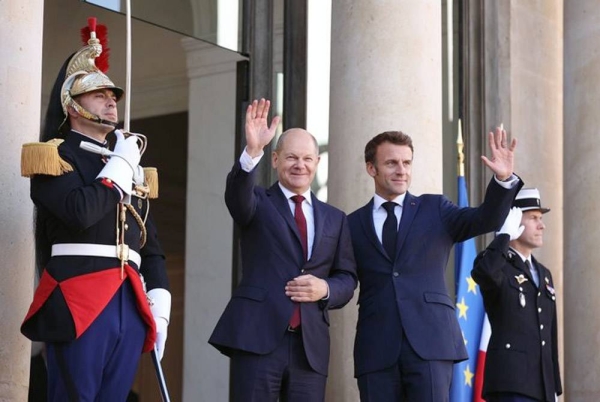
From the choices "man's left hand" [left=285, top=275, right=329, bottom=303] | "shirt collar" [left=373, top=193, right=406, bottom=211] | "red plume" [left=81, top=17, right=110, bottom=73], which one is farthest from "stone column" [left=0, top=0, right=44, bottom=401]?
"shirt collar" [left=373, top=193, right=406, bottom=211]

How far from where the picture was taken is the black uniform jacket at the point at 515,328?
295 inches

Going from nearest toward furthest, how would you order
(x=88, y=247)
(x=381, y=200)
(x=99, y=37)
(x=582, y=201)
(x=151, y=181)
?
(x=88, y=247) → (x=151, y=181) → (x=99, y=37) → (x=381, y=200) → (x=582, y=201)

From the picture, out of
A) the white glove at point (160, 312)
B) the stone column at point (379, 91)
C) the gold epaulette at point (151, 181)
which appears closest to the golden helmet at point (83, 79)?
the gold epaulette at point (151, 181)

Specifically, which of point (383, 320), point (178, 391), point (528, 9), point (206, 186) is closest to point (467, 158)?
point (528, 9)

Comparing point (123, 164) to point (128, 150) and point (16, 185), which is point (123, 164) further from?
point (16, 185)

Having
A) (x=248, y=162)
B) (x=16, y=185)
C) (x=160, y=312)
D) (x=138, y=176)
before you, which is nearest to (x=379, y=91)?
(x=248, y=162)

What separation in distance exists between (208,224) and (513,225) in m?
2.89

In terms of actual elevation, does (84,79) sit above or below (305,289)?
above

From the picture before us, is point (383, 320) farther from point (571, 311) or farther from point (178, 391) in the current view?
point (178, 391)

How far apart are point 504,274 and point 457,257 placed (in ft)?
5.16

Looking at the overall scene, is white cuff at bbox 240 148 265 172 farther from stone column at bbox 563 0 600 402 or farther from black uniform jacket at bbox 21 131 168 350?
stone column at bbox 563 0 600 402

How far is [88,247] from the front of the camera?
17.6 feet

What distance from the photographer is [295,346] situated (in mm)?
6109

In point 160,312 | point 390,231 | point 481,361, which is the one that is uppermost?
point 390,231
